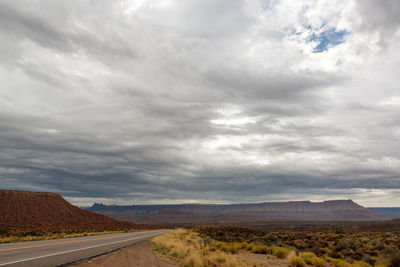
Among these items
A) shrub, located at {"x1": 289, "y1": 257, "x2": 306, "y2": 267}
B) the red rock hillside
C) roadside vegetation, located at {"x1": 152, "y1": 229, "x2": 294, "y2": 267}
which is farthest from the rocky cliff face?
shrub, located at {"x1": 289, "y1": 257, "x2": 306, "y2": 267}

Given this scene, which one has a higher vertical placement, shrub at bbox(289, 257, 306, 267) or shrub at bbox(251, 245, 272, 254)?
shrub at bbox(289, 257, 306, 267)

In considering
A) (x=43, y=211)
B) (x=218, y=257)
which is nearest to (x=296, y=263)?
(x=218, y=257)

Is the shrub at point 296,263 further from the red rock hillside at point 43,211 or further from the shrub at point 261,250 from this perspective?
the red rock hillside at point 43,211

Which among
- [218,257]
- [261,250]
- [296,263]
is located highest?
[218,257]

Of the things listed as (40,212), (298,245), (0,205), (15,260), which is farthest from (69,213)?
(15,260)

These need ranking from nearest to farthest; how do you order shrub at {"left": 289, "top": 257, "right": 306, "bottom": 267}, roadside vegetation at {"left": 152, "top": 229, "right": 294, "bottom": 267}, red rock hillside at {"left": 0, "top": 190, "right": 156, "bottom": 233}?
1. roadside vegetation at {"left": 152, "top": 229, "right": 294, "bottom": 267}
2. shrub at {"left": 289, "top": 257, "right": 306, "bottom": 267}
3. red rock hillside at {"left": 0, "top": 190, "right": 156, "bottom": 233}

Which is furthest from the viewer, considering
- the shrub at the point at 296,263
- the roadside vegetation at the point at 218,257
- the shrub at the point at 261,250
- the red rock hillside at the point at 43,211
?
the red rock hillside at the point at 43,211

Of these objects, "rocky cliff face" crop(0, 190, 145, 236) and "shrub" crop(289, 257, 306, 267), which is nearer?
"shrub" crop(289, 257, 306, 267)

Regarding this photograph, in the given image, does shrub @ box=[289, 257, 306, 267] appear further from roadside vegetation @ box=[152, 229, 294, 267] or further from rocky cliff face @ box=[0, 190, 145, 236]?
rocky cliff face @ box=[0, 190, 145, 236]

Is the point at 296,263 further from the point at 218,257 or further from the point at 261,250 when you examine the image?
the point at 261,250

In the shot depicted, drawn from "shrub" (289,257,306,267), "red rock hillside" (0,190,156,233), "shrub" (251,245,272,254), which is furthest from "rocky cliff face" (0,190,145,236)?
"shrub" (289,257,306,267)

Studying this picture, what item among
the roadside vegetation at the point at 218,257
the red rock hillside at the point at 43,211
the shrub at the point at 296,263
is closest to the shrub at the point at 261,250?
the roadside vegetation at the point at 218,257

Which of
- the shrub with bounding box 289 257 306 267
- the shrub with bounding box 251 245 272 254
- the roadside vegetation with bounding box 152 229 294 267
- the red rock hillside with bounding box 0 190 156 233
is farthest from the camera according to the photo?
the red rock hillside with bounding box 0 190 156 233

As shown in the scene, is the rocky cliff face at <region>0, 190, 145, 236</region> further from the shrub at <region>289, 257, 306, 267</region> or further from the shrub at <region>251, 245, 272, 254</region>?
the shrub at <region>289, 257, 306, 267</region>
